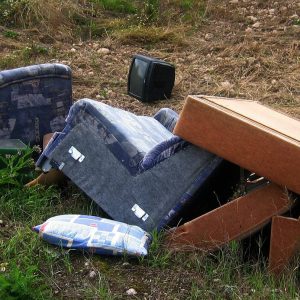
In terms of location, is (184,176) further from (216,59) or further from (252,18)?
(252,18)

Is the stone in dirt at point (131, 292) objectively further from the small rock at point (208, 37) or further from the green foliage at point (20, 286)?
the small rock at point (208, 37)

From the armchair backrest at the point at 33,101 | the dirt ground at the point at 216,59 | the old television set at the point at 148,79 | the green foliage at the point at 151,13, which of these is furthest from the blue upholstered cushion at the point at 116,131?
the green foliage at the point at 151,13

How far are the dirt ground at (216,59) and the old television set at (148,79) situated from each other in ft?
0.25

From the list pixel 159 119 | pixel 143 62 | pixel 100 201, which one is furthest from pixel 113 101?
pixel 100 201

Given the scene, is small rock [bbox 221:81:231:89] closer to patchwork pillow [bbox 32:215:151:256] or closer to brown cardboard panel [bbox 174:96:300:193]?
brown cardboard panel [bbox 174:96:300:193]

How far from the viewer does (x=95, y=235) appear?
9.68ft

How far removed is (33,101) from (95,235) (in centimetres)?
165

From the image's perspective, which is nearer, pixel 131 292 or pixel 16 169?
pixel 131 292

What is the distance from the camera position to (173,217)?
325 centimetres

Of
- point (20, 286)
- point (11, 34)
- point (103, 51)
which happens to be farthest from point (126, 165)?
point (11, 34)

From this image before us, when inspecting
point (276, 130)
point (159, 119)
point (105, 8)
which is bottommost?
point (105, 8)

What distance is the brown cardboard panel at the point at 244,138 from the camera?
2934 millimetres

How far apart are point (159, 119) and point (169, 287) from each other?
70.4 inches

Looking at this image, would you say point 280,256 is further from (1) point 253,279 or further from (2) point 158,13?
(2) point 158,13
